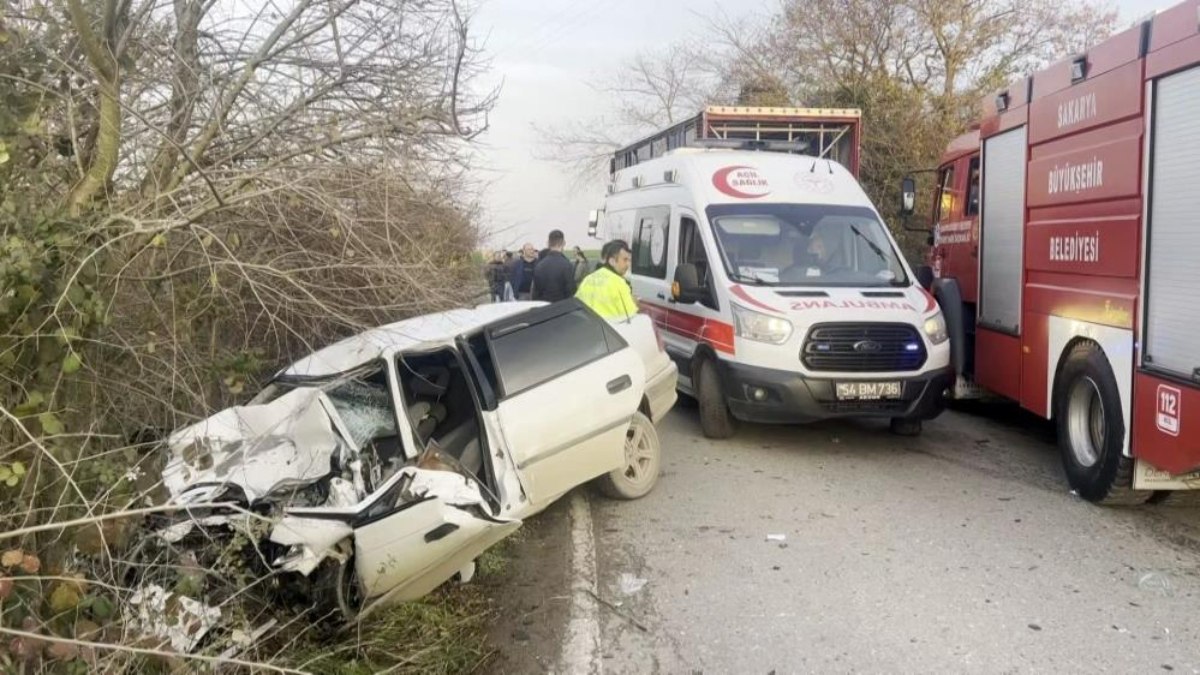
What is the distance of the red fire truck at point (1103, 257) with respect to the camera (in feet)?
17.0

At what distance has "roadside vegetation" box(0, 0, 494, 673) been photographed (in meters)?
3.00

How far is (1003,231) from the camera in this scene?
25.4 ft

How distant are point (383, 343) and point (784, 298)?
3.81 metres

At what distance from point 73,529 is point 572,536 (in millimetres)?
3221

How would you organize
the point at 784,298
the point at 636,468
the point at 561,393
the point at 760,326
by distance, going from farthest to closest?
the point at 784,298 → the point at 760,326 → the point at 636,468 → the point at 561,393

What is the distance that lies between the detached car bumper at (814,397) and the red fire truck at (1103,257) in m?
0.69

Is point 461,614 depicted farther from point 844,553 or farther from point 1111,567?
point 1111,567

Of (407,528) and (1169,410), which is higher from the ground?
(1169,410)

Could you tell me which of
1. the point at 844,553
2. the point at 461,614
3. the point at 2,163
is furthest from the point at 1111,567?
the point at 2,163

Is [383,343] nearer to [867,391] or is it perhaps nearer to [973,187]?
[867,391]

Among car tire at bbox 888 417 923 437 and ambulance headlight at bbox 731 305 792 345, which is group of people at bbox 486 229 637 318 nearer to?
ambulance headlight at bbox 731 305 792 345

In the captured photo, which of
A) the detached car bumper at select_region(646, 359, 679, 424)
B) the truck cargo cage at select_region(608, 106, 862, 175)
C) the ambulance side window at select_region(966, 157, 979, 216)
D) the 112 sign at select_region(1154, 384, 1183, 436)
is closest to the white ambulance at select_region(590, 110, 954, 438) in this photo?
the detached car bumper at select_region(646, 359, 679, 424)

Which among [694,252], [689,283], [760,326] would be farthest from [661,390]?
[694,252]

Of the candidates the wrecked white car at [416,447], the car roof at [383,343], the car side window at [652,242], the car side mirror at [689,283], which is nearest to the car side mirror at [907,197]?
the car side window at [652,242]
